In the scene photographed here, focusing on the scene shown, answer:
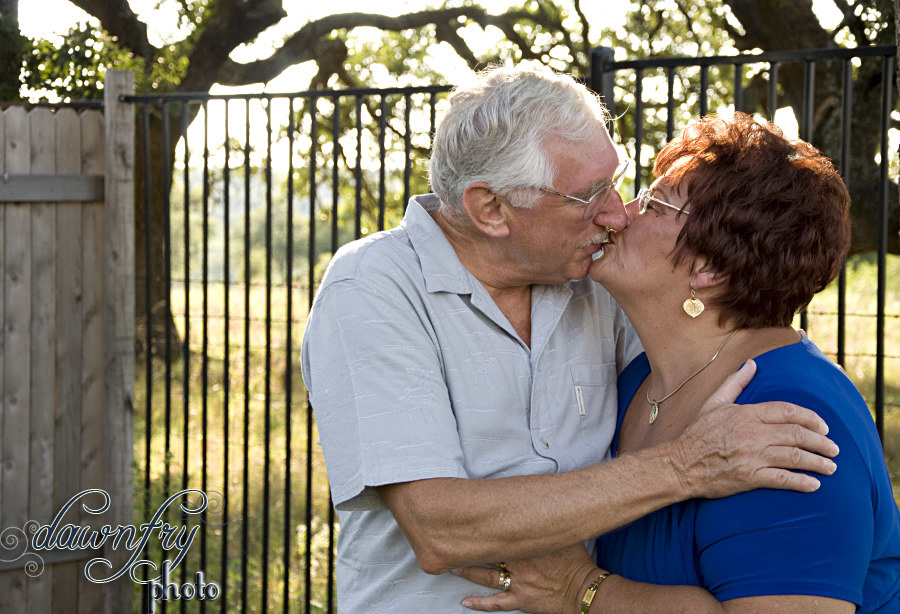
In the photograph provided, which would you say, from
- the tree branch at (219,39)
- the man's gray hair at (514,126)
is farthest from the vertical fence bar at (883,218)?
the tree branch at (219,39)

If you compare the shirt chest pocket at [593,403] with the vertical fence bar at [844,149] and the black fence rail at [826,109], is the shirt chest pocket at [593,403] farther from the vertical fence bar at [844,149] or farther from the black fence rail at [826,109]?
the vertical fence bar at [844,149]

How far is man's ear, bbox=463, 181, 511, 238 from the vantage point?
190 cm

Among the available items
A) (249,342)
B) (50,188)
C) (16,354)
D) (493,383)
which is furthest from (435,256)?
(249,342)

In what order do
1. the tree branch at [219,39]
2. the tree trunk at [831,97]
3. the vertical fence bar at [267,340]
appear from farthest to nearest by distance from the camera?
the tree branch at [219,39] → the tree trunk at [831,97] → the vertical fence bar at [267,340]

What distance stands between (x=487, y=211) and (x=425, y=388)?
1.44ft

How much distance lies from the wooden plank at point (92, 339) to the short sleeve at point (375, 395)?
2632 millimetres

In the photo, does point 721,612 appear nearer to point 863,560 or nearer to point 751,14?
point 863,560

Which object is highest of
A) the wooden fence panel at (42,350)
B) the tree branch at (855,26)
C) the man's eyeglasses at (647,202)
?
the tree branch at (855,26)

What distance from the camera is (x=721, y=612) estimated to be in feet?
5.03

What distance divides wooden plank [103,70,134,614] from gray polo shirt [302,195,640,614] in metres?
2.36

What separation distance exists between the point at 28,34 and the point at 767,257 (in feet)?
16.7

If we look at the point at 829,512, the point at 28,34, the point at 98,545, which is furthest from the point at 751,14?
the point at 829,512

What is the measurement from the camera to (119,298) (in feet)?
13.1

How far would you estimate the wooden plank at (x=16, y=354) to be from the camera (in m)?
3.85
